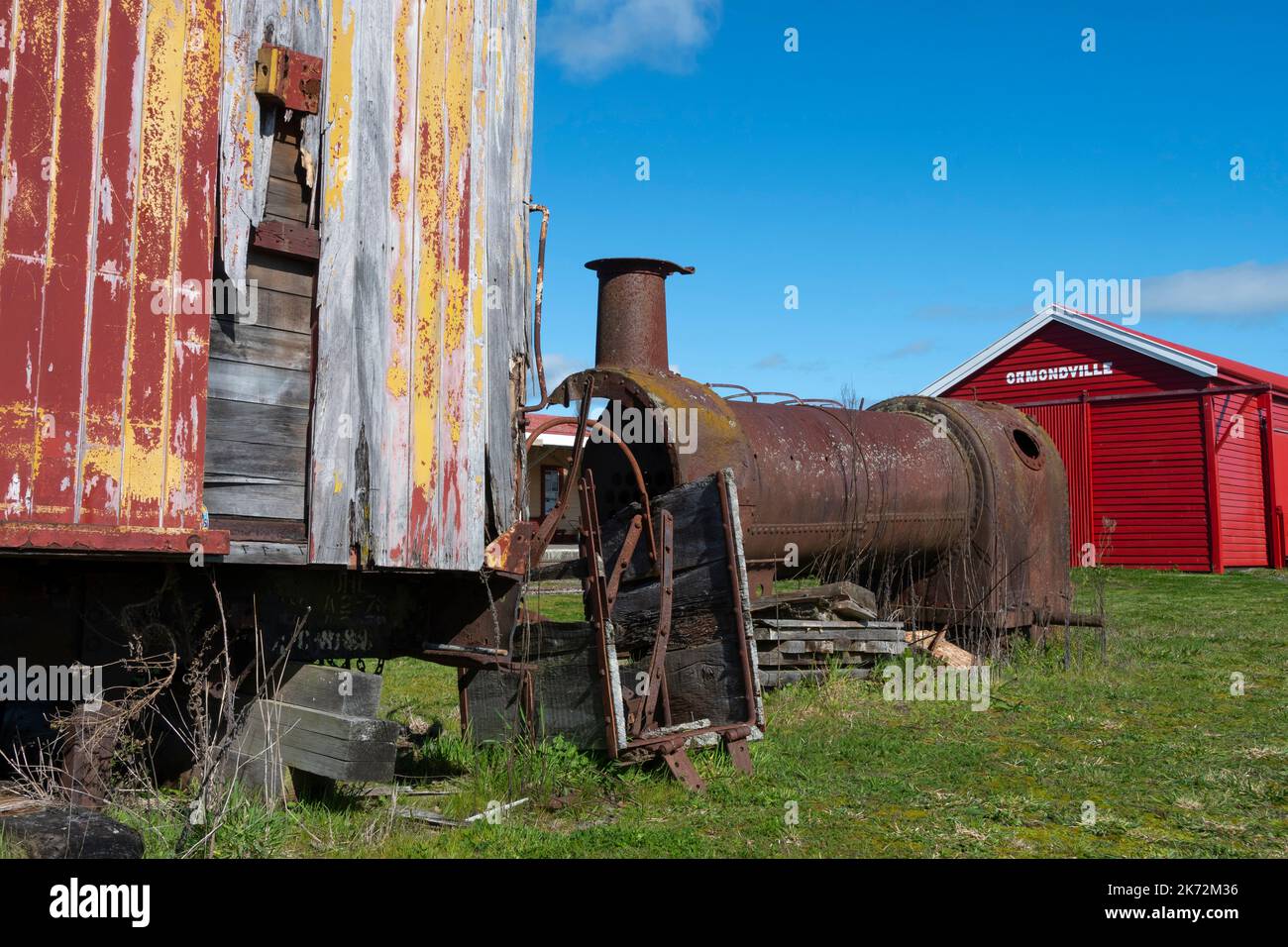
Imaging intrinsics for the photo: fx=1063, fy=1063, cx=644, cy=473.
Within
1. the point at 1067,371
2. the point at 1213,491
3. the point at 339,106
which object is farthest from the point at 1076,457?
the point at 339,106

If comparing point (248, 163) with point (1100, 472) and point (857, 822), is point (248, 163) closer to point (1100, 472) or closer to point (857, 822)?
point (857, 822)

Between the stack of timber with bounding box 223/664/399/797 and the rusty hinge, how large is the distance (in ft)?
7.98

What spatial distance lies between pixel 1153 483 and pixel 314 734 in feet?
62.7

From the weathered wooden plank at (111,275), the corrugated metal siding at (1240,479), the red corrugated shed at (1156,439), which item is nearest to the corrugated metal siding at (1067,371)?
the red corrugated shed at (1156,439)

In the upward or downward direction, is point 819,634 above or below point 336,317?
below

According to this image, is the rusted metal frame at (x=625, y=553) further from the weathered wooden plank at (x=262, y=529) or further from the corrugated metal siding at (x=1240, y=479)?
the corrugated metal siding at (x=1240, y=479)

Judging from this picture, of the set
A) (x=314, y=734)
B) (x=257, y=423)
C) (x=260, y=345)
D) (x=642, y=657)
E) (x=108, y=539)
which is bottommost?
(x=314, y=734)

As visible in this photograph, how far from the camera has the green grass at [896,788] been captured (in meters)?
4.39

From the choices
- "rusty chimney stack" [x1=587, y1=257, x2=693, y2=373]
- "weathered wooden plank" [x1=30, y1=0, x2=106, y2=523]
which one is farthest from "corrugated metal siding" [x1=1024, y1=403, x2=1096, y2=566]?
"weathered wooden plank" [x1=30, y1=0, x2=106, y2=523]

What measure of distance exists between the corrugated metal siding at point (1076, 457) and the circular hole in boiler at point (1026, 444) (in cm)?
1039

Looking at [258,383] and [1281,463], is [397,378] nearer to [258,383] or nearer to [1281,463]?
[258,383]

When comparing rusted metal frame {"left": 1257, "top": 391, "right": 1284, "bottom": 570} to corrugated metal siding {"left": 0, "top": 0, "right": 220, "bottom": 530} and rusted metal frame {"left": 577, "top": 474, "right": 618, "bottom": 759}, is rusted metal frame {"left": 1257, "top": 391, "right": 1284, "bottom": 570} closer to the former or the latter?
rusted metal frame {"left": 577, "top": 474, "right": 618, "bottom": 759}

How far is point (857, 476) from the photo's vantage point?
8.62 m

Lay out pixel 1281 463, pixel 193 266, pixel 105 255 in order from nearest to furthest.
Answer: pixel 105 255 → pixel 193 266 → pixel 1281 463
